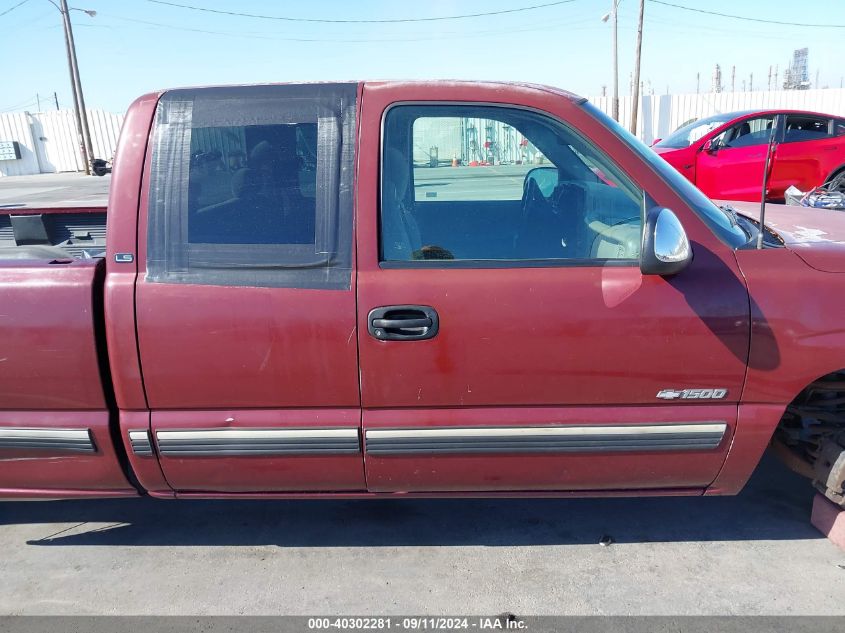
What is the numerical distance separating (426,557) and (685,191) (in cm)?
183

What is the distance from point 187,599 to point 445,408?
4.22 feet

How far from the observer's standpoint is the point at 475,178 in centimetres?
288

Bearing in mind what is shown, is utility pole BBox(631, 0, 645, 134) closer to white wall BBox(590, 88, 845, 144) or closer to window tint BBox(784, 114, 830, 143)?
white wall BBox(590, 88, 845, 144)

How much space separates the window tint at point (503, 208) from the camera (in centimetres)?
231

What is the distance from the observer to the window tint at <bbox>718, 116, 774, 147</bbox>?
9.17m

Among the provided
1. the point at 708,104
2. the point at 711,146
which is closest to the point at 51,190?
the point at 711,146

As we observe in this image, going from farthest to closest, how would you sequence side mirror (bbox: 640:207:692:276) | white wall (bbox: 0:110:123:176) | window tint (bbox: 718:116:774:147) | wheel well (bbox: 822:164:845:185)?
1. white wall (bbox: 0:110:123:176)
2. wheel well (bbox: 822:164:845:185)
3. window tint (bbox: 718:116:774:147)
4. side mirror (bbox: 640:207:692:276)

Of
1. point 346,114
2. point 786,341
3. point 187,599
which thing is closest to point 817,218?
point 786,341

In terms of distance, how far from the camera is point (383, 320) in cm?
220

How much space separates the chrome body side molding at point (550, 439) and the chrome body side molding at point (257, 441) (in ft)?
0.35

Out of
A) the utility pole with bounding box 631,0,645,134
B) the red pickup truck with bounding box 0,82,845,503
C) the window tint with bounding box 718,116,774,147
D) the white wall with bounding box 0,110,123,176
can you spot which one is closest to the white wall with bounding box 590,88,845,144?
the utility pole with bounding box 631,0,645,134

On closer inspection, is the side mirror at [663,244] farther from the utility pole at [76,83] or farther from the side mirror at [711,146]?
the utility pole at [76,83]

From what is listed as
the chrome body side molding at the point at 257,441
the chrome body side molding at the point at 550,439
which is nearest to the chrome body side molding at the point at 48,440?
the chrome body side molding at the point at 257,441

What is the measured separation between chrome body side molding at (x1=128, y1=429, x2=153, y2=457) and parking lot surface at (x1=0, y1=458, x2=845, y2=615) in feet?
2.05
